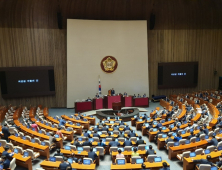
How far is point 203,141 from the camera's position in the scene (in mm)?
8125

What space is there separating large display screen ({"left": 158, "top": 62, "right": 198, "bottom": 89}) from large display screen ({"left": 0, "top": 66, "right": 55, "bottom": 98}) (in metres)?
10.3

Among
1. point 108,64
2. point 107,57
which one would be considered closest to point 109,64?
point 108,64

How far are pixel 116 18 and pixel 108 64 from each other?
14.1 feet

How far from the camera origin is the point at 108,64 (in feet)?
59.3

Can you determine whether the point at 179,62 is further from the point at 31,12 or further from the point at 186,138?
the point at 31,12

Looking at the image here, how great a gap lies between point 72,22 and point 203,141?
13.5 meters

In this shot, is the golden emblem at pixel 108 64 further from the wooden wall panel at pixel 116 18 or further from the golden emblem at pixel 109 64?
the wooden wall panel at pixel 116 18

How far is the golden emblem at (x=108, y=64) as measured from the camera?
17953mm

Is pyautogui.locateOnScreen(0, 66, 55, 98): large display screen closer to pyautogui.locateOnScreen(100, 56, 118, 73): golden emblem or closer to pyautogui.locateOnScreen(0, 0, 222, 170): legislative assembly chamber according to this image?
pyautogui.locateOnScreen(0, 0, 222, 170): legislative assembly chamber

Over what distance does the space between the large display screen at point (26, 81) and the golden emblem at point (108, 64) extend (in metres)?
4.52

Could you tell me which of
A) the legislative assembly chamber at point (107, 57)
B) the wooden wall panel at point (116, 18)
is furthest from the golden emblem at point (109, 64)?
the wooden wall panel at point (116, 18)

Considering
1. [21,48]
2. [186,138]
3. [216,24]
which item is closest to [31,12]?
[21,48]

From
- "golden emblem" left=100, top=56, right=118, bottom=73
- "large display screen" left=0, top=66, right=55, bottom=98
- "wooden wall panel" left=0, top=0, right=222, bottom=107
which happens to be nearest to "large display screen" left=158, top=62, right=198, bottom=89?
"wooden wall panel" left=0, top=0, right=222, bottom=107

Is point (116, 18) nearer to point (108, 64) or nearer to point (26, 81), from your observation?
point (108, 64)
